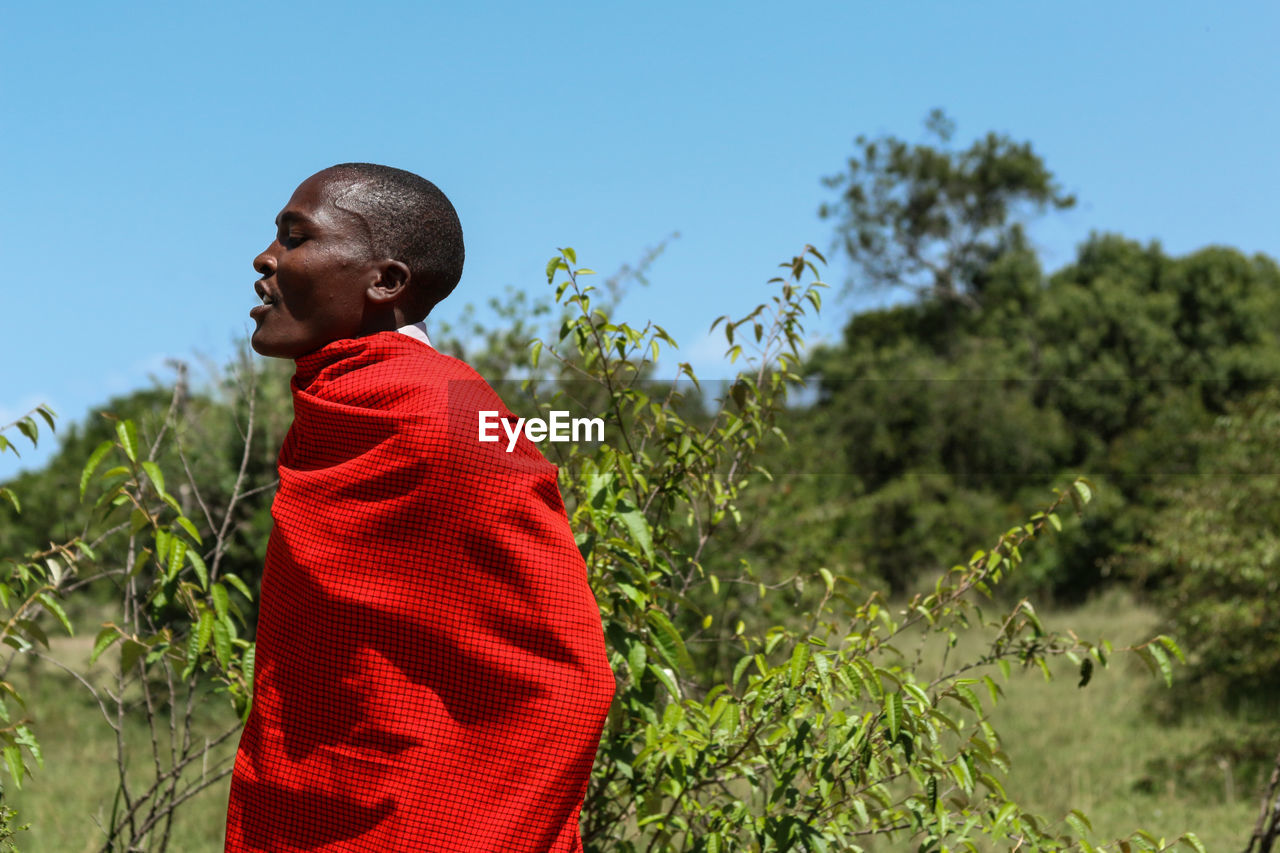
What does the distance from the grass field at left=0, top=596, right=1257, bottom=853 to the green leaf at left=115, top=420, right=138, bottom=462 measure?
8.24 feet

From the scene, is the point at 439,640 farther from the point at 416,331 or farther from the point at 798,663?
the point at 798,663

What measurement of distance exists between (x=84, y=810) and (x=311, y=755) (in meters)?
5.13

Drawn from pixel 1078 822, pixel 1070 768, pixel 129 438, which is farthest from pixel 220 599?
pixel 1070 768

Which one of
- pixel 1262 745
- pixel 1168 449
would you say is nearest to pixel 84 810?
pixel 1262 745

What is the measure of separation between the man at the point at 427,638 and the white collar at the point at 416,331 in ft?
0.31

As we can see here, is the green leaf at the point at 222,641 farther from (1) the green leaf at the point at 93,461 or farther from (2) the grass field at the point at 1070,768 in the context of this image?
(2) the grass field at the point at 1070,768

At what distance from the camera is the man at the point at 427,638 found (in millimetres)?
1764

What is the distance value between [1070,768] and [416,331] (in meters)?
6.58

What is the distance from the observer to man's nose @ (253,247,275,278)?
2.01 m

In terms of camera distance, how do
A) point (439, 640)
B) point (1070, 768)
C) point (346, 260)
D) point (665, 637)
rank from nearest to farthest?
point (439, 640)
point (346, 260)
point (665, 637)
point (1070, 768)

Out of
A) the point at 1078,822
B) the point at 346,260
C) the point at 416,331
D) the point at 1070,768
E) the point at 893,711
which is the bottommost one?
the point at 1070,768

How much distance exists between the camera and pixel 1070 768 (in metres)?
7.51

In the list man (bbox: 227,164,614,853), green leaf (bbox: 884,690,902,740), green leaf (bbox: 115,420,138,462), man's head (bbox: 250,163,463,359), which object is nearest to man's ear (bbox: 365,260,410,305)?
man's head (bbox: 250,163,463,359)

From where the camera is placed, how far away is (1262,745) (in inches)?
300
